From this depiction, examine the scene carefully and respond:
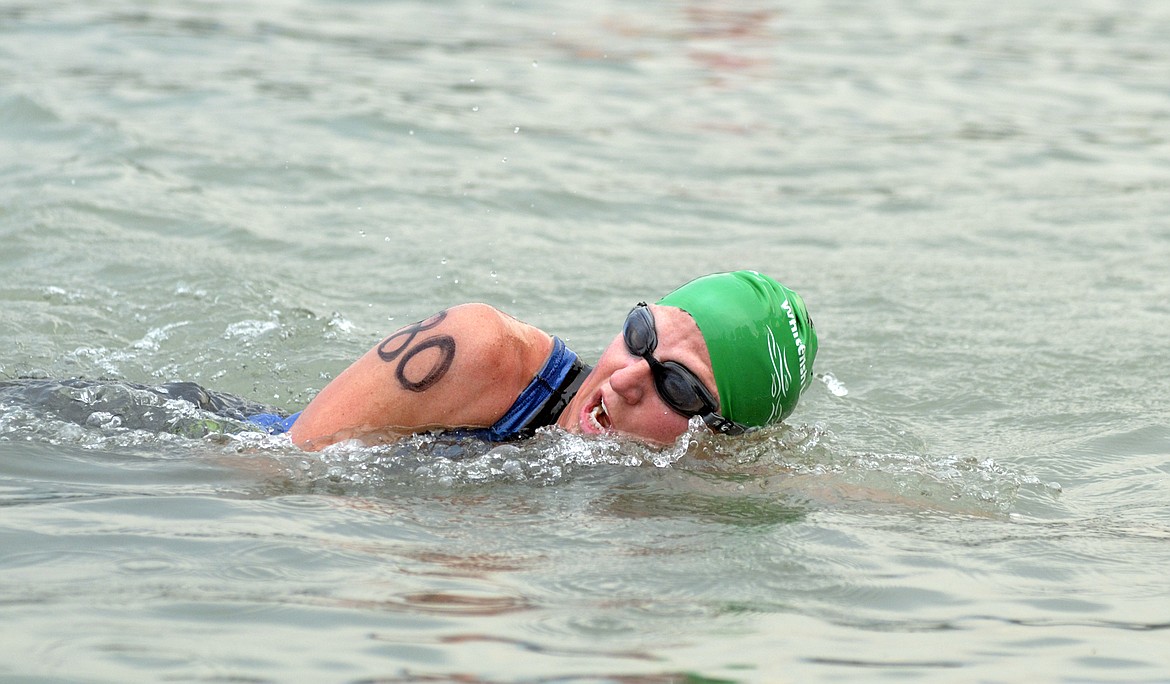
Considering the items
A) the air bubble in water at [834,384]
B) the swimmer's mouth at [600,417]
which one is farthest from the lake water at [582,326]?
the swimmer's mouth at [600,417]

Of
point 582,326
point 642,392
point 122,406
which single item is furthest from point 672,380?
point 582,326

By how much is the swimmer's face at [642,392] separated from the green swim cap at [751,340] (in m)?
0.05

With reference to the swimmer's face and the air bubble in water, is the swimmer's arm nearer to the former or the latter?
the swimmer's face

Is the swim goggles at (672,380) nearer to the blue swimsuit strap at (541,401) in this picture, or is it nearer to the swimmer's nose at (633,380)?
the swimmer's nose at (633,380)

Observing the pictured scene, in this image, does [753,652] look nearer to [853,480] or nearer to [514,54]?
[853,480]

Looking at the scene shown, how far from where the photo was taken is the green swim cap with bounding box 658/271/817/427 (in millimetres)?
4730

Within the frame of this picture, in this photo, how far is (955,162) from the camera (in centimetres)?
1163

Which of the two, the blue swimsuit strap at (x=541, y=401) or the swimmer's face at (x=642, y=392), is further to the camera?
the blue swimsuit strap at (x=541, y=401)

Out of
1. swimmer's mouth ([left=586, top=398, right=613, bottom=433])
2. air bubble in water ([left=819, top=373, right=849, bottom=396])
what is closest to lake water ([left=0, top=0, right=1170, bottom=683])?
air bubble in water ([left=819, top=373, right=849, bottom=396])

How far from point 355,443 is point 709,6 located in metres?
16.0

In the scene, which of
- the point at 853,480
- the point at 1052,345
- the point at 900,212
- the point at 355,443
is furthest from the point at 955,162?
the point at 355,443

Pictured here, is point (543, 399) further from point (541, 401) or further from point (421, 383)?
point (421, 383)

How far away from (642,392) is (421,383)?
733 millimetres

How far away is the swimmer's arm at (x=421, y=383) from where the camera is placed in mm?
4613
